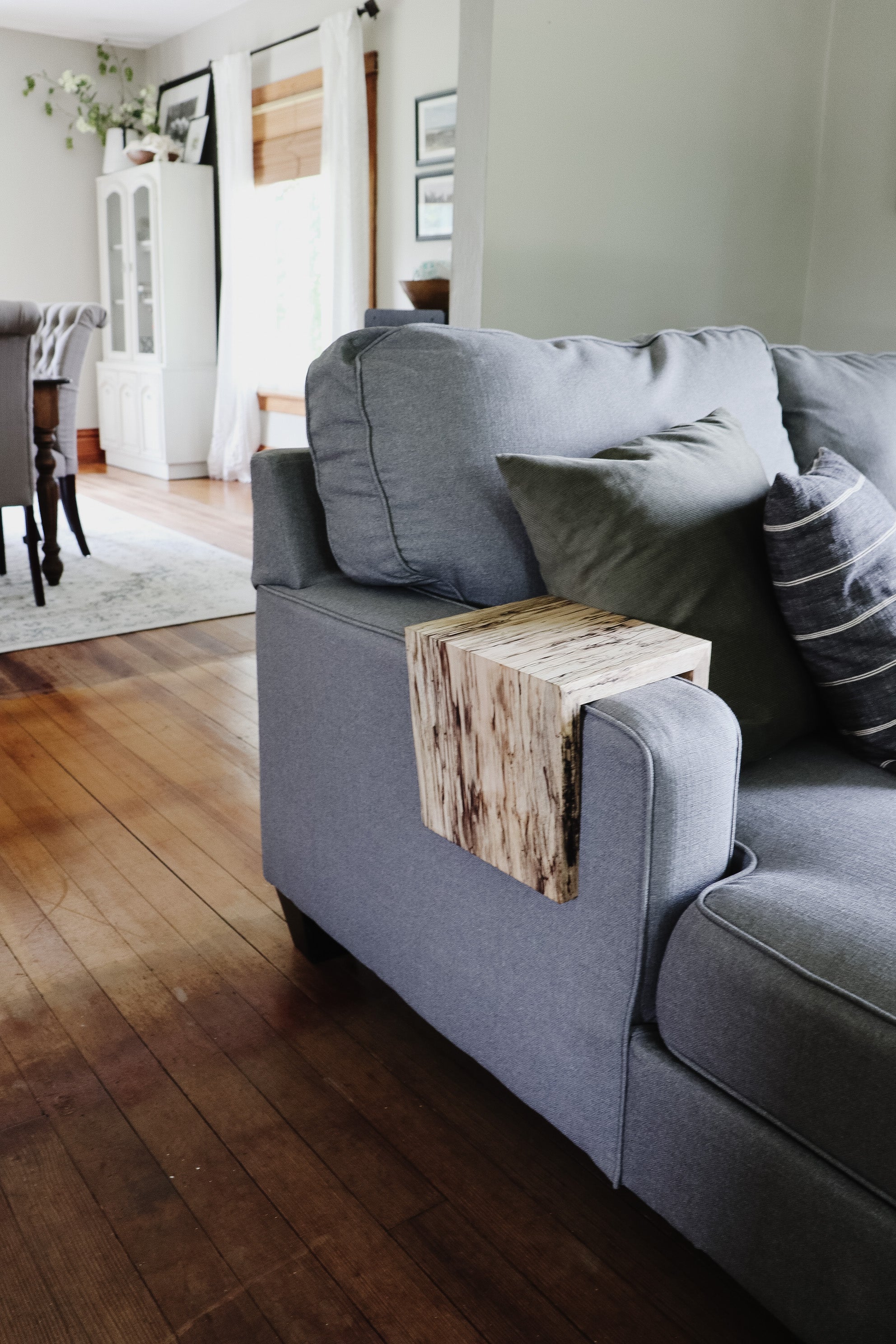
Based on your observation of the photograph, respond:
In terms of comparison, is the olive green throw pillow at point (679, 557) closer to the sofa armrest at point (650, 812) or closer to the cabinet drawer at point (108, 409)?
the sofa armrest at point (650, 812)

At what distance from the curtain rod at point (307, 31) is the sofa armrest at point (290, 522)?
4.41 m

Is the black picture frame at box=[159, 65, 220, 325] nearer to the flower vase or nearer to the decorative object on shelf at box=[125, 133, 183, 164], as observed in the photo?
the decorative object on shelf at box=[125, 133, 183, 164]

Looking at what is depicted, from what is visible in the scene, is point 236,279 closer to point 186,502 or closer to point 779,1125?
point 186,502

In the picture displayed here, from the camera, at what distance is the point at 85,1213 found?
116cm

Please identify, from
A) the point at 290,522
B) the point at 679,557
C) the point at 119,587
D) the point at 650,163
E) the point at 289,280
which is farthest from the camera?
the point at 289,280

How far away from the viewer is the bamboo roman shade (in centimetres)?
540

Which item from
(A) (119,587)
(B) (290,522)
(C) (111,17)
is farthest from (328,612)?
(C) (111,17)

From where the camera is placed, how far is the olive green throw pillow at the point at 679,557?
1187 mm

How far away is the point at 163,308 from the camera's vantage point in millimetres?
6145

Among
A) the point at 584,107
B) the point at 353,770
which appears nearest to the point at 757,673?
the point at 353,770

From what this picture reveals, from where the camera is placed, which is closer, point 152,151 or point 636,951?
point 636,951

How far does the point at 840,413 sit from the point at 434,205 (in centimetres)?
363

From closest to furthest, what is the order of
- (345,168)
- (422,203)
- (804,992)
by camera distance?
(804,992) → (422,203) → (345,168)

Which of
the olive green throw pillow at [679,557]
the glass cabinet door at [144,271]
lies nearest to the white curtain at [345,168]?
the glass cabinet door at [144,271]
